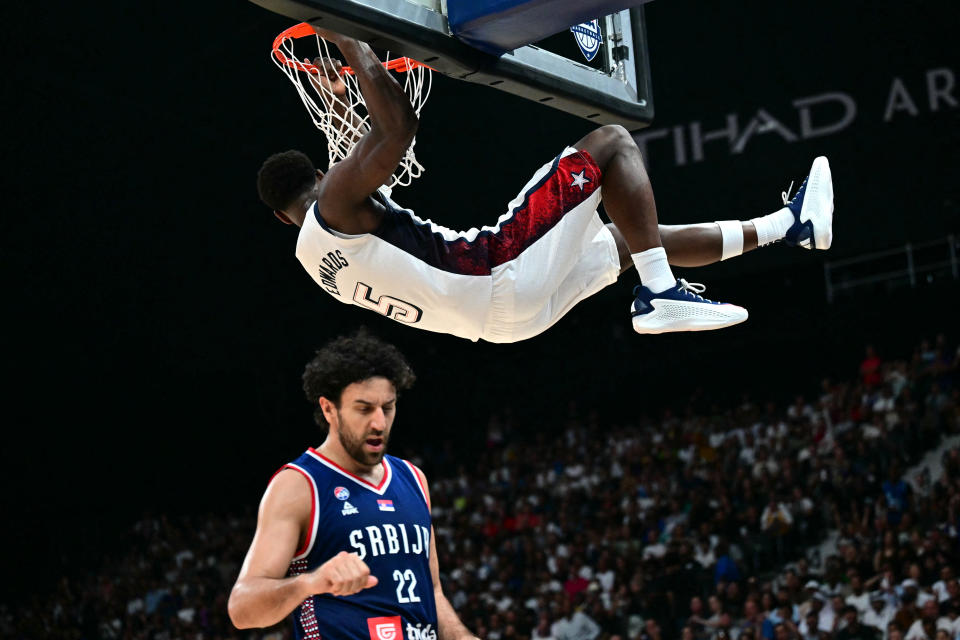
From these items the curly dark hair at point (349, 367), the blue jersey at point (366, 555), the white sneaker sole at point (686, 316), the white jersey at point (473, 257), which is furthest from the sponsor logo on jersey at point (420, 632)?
the white sneaker sole at point (686, 316)

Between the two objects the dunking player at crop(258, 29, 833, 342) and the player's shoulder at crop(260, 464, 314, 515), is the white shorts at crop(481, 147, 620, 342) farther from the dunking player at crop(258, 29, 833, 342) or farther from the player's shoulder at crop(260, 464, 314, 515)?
the player's shoulder at crop(260, 464, 314, 515)

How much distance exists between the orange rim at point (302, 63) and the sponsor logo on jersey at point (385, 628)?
85.8 inches

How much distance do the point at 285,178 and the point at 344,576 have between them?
1.93 metres

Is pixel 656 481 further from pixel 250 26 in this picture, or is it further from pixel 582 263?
pixel 582 263

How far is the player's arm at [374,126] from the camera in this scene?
13.1 feet

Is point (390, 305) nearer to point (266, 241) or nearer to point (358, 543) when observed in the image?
point (358, 543)

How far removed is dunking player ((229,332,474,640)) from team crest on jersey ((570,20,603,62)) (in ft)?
5.22

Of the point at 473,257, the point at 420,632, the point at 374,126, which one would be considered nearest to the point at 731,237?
the point at 473,257

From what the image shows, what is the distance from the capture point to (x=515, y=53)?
4375 mm

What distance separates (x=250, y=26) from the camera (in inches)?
597

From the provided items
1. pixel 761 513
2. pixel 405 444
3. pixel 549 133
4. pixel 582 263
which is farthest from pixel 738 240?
pixel 405 444

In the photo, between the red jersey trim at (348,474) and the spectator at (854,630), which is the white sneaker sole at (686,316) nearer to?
the red jersey trim at (348,474)

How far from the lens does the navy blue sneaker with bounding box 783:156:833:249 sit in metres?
4.68

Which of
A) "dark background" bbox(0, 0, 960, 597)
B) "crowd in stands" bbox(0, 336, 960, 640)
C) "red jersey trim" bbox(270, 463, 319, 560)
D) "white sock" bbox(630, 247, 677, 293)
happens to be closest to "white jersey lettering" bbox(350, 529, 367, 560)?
"red jersey trim" bbox(270, 463, 319, 560)
